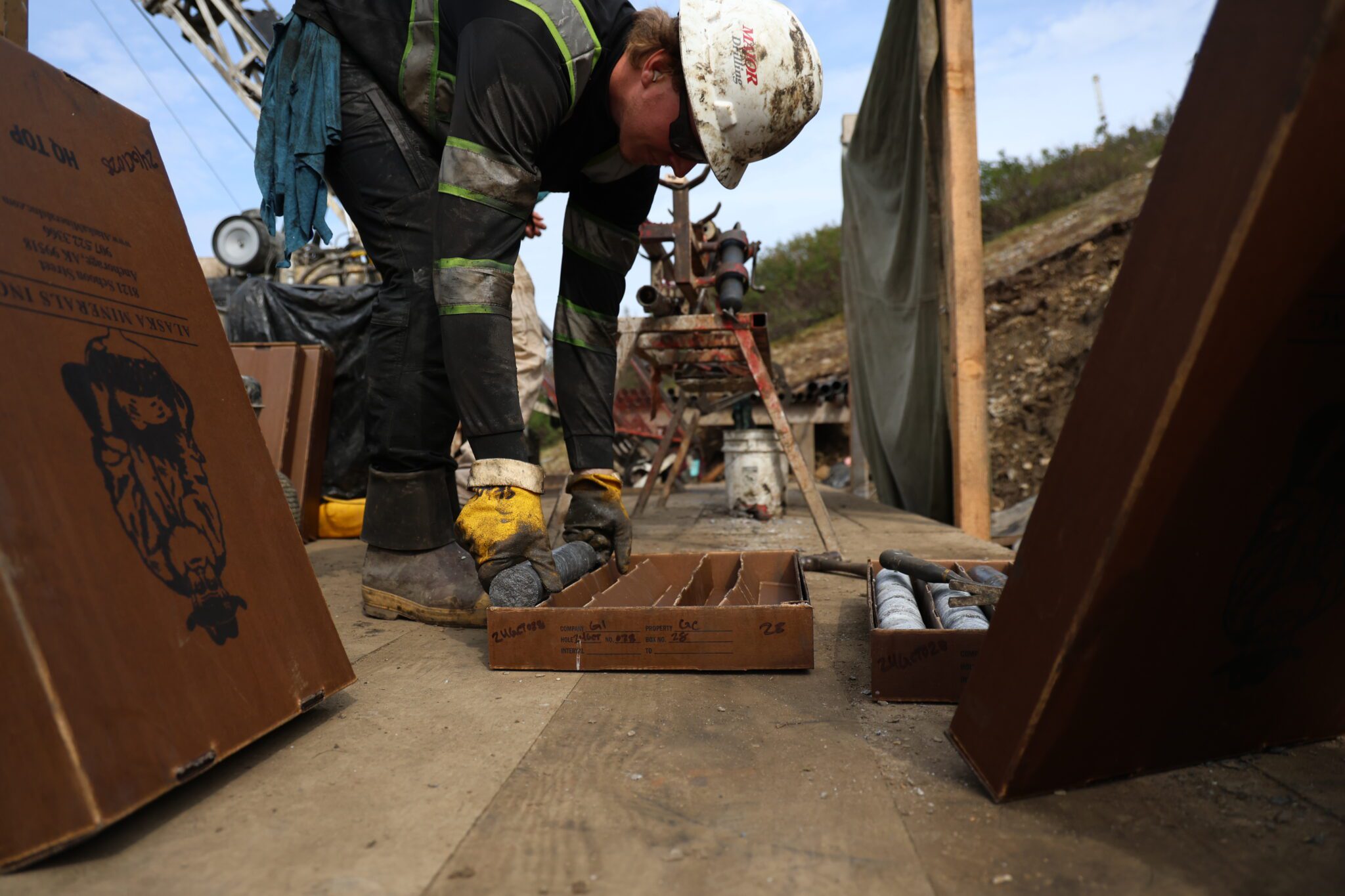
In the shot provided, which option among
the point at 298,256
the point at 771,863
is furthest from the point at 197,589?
the point at 298,256

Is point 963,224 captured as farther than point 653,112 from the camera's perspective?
Yes

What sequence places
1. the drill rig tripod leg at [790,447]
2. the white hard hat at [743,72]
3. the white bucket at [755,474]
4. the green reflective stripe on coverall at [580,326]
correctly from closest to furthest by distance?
1. the white hard hat at [743,72]
2. the green reflective stripe on coverall at [580,326]
3. the drill rig tripod leg at [790,447]
4. the white bucket at [755,474]

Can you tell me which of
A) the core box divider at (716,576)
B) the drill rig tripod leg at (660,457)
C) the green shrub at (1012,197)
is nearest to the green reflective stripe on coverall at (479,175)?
the core box divider at (716,576)

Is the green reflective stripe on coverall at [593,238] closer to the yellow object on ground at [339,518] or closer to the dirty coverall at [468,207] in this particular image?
the dirty coverall at [468,207]

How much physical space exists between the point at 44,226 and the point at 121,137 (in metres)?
0.22

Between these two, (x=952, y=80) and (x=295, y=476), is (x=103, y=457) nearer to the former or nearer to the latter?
(x=295, y=476)

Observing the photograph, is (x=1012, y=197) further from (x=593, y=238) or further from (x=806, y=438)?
(x=593, y=238)

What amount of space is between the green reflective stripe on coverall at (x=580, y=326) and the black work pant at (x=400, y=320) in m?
0.35

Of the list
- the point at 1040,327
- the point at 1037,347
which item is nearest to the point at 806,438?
the point at 1037,347

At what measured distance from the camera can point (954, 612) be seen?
1.43 m

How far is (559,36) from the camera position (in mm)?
1543

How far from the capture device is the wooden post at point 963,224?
130 inches

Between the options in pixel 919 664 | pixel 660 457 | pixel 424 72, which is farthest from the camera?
pixel 660 457

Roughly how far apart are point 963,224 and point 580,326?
2031mm
